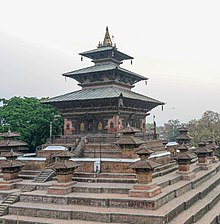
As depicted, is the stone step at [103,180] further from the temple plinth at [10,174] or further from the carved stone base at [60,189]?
the temple plinth at [10,174]

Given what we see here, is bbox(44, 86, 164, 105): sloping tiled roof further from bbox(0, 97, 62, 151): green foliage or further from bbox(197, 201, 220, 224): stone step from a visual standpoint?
bbox(197, 201, 220, 224): stone step

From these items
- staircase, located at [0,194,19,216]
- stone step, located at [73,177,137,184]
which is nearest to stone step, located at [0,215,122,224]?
staircase, located at [0,194,19,216]

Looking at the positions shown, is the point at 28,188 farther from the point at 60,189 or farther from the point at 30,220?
the point at 30,220

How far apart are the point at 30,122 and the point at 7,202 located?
17.6 meters

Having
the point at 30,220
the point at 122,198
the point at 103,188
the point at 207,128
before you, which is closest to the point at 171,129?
the point at 207,128

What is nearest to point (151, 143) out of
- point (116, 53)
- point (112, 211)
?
point (116, 53)

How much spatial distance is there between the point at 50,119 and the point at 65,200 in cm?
1912

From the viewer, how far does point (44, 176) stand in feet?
63.8

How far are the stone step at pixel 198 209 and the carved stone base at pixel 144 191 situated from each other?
5.25 ft

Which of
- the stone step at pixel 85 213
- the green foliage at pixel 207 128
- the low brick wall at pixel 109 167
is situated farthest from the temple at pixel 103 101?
the green foliage at pixel 207 128

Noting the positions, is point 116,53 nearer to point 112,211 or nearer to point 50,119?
point 50,119

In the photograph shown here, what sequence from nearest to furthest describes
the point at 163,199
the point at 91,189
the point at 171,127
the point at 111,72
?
the point at 163,199 → the point at 91,189 → the point at 111,72 → the point at 171,127

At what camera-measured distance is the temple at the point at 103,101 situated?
25688mm

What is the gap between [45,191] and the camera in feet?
55.9
